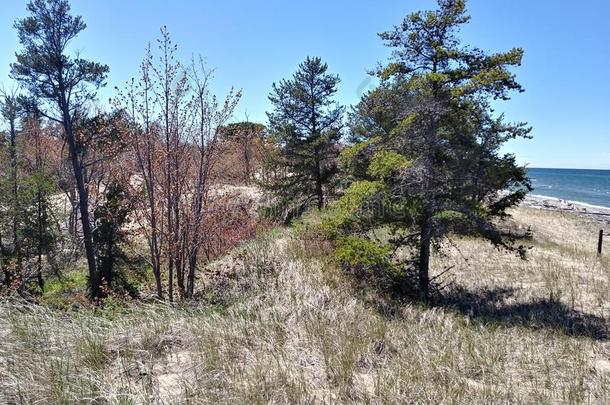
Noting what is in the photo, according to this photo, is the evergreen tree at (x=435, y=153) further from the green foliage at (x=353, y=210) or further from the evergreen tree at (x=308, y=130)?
the evergreen tree at (x=308, y=130)

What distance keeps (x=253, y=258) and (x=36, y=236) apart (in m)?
13.8

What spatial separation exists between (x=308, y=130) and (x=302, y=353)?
47.9 feet

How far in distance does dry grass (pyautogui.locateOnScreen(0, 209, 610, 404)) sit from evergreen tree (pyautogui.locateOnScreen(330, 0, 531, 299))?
1298 mm

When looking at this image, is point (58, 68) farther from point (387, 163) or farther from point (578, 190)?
point (578, 190)

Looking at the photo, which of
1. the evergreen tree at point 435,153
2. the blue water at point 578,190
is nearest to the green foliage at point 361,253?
the evergreen tree at point 435,153

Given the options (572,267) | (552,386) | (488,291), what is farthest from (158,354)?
(572,267)

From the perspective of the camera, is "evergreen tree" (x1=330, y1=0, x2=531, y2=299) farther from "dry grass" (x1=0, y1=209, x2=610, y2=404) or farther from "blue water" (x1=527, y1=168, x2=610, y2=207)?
"blue water" (x1=527, y1=168, x2=610, y2=207)

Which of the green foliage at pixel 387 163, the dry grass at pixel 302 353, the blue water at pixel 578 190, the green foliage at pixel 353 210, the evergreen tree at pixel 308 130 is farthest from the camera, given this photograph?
the blue water at pixel 578 190

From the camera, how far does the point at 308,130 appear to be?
17.7 metres

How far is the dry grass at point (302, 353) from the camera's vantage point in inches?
125

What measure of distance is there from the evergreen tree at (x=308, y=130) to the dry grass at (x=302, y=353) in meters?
11.5

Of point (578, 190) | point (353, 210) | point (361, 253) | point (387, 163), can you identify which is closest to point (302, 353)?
point (361, 253)

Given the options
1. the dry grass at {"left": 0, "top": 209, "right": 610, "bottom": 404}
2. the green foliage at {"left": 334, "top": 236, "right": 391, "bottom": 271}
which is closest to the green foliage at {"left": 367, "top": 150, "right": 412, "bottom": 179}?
the green foliage at {"left": 334, "top": 236, "right": 391, "bottom": 271}

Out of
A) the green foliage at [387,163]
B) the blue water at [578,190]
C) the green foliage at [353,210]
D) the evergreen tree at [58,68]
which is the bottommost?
the blue water at [578,190]
